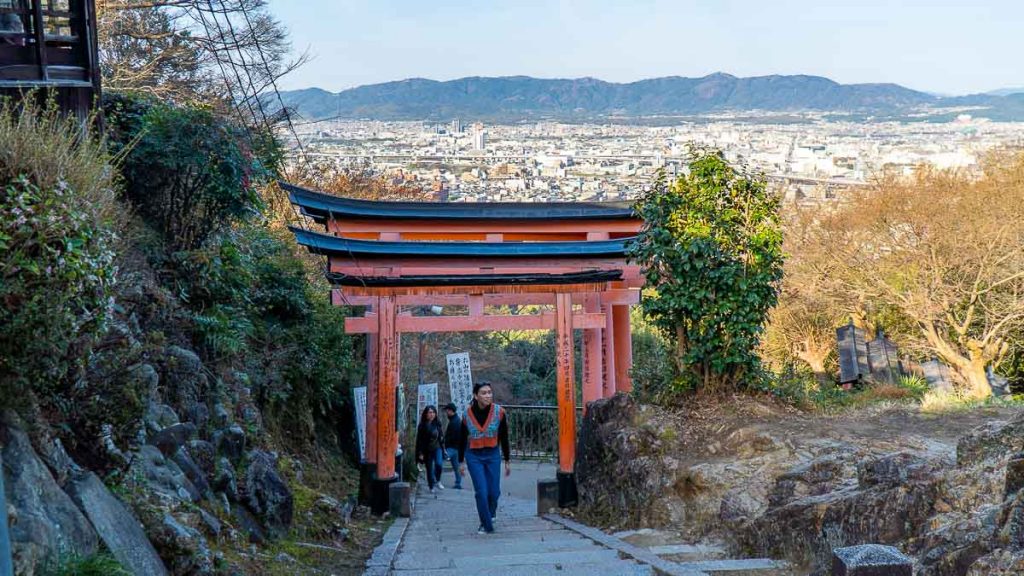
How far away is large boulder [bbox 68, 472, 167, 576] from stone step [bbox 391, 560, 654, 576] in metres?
2.26

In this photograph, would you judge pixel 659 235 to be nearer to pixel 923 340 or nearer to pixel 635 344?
pixel 923 340

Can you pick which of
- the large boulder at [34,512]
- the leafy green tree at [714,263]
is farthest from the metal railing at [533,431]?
the large boulder at [34,512]

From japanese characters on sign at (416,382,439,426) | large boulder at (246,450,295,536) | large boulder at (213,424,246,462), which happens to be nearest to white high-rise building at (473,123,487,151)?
japanese characters on sign at (416,382,439,426)

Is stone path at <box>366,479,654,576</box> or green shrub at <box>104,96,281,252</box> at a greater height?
green shrub at <box>104,96,281,252</box>

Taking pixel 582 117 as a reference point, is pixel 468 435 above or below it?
below

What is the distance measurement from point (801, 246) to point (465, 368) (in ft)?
28.8

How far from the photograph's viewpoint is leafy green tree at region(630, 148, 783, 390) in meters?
10.7

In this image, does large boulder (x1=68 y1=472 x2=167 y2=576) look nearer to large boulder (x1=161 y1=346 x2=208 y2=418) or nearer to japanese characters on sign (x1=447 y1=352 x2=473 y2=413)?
large boulder (x1=161 y1=346 x2=208 y2=418)

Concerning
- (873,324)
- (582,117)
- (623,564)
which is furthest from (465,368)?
(582,117)

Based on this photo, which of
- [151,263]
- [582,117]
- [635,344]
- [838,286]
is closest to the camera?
[151,263]

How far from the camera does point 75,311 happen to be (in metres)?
5.47

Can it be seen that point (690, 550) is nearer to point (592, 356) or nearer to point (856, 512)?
point (856, 512)

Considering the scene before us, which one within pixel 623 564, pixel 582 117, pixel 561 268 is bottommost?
pixel 623 564

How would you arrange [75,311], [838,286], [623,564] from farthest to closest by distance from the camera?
[838,286] → [623,564] → [75,311]
